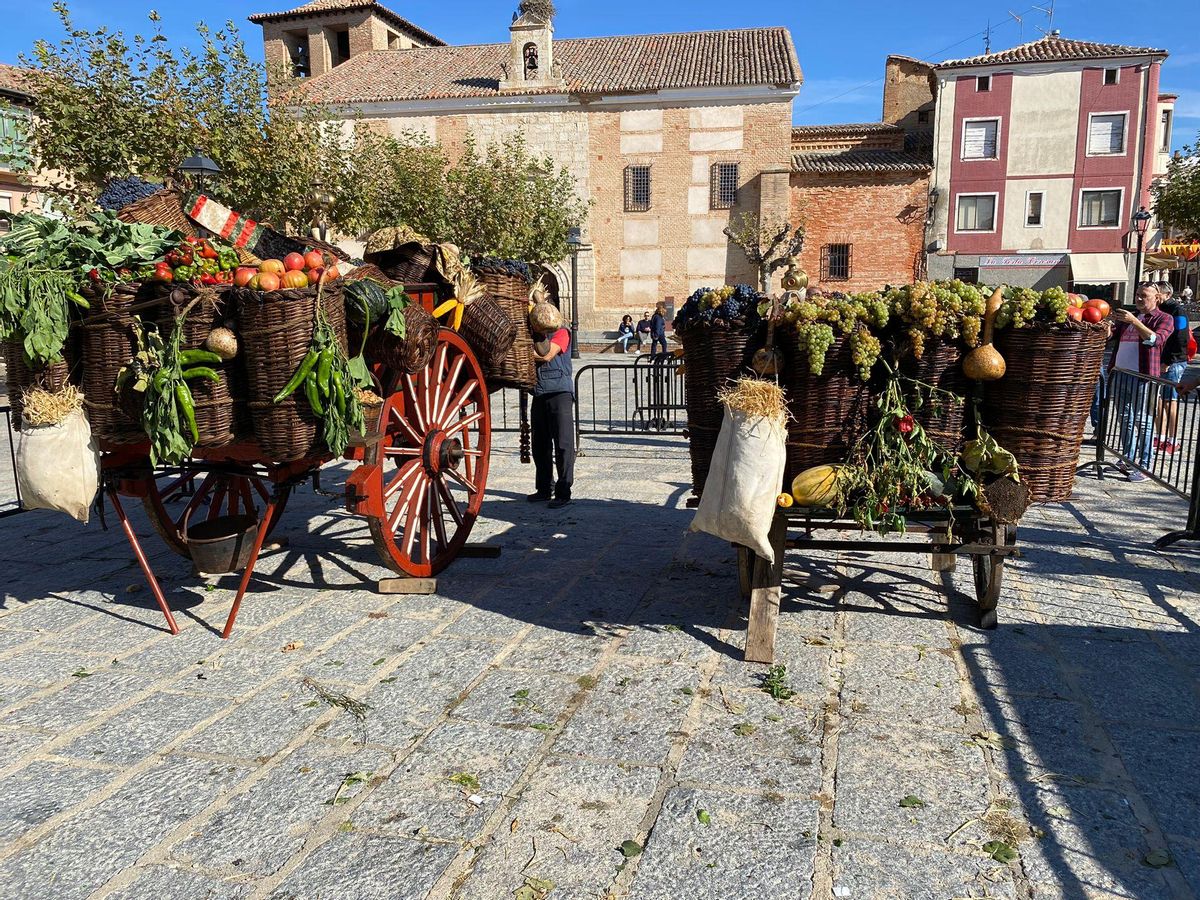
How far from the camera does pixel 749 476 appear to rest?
366cm

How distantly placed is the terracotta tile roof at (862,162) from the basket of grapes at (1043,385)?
31.3 meters

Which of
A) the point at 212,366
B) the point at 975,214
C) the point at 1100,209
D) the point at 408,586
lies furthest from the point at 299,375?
the point at 1100,209

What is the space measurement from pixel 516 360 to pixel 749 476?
8.11ft

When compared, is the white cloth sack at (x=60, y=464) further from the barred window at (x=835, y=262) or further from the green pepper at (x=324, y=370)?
the barred window at (x=835, y=262)

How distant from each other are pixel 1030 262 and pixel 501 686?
3675 centimetres

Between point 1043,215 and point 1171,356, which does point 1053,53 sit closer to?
point 1043,215

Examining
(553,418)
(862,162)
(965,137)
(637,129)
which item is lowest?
(553,418)

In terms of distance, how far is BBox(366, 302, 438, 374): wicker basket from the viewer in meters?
4.39

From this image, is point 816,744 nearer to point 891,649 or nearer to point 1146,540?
point 891,649

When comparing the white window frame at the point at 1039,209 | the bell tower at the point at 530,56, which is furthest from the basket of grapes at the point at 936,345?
the white window frame at the point at 1039,209

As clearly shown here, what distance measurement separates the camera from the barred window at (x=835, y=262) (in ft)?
111

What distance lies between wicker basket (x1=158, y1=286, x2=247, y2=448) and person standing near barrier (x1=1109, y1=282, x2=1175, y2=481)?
265 inches

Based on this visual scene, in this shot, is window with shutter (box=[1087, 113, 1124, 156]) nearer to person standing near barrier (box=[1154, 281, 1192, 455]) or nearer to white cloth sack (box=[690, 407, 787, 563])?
person standing near barrier (box=[1154, 281, 1192, 455])

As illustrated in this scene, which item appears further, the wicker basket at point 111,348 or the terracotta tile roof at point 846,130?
the terracotta tile roof at point 846,130
